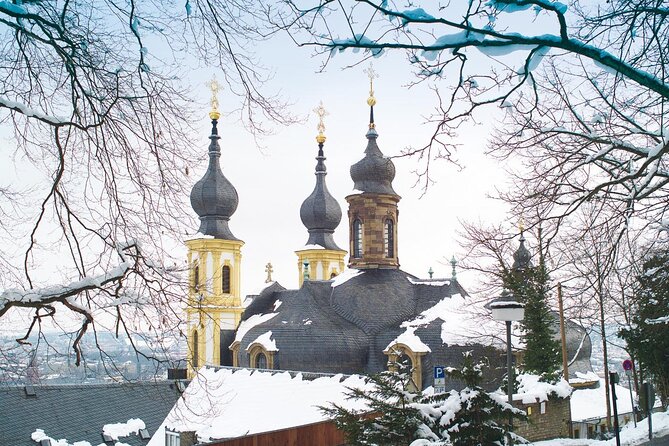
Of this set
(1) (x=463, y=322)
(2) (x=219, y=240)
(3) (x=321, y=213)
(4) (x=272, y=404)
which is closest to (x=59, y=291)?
(4) (x=272, y=404)

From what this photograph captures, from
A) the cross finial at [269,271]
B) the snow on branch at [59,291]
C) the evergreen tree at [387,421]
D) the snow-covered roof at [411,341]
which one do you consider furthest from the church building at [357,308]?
the snow on branch at [59,291]

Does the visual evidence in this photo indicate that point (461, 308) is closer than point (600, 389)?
Yes

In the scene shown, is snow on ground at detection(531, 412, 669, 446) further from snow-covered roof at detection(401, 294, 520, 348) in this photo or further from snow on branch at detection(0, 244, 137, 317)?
snow on branch at detection(0, 244, 137, 317)

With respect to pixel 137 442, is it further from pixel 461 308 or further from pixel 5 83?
pixel 5 83

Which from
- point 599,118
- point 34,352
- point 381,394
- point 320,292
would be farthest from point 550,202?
point 320,292

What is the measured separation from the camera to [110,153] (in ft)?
19.5

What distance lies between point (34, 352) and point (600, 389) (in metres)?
41.5

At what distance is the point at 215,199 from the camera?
46.1 m

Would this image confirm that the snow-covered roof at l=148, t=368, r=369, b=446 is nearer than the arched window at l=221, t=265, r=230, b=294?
Yes

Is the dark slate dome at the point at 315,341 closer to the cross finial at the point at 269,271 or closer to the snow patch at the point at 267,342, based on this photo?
the snow patch at the point at 267,342

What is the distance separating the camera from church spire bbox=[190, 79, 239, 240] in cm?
4588

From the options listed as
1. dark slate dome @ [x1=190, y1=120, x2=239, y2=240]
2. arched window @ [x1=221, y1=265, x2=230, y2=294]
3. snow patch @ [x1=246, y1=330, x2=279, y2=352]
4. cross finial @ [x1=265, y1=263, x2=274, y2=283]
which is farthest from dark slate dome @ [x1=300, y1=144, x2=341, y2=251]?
snow patch @ [x1=246, y1=330, x2=279, y2=352]

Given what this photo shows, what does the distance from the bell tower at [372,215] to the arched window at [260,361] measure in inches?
289

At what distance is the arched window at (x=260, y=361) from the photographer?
115 ft
